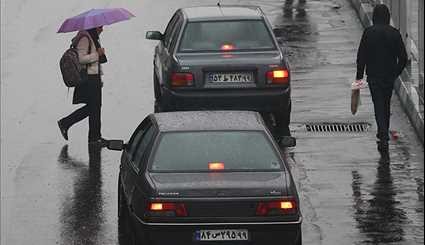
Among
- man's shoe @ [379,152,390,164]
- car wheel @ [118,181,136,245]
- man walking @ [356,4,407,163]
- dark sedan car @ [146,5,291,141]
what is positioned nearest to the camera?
car wheel @ [118,181,136,245]

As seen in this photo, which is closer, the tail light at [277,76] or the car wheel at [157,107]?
the tail light at [277,76]

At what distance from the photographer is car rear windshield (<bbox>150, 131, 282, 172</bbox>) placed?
47.1ft

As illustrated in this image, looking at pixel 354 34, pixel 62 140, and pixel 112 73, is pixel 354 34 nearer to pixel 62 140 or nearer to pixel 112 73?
pixel 112 73

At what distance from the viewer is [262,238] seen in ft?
45.4

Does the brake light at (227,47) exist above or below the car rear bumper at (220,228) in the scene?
below

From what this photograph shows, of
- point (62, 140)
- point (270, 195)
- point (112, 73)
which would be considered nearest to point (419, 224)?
point (270, 195)

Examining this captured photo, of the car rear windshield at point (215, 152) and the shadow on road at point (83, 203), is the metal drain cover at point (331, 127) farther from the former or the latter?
the car rear windshield at point (215, 152)

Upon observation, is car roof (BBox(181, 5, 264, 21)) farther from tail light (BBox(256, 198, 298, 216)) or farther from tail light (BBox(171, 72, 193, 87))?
tail light (BBox(256, 198, 298, 216))

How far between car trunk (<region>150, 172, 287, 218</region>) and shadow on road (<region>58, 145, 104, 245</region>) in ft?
6.26

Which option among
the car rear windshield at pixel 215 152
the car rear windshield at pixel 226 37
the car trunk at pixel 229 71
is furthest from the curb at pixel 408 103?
the car rear windshield at pixel 215 152

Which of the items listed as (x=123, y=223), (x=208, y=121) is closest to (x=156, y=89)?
(x=123, y=223)

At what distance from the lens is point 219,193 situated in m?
13.9

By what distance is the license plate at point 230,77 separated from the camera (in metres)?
20.4

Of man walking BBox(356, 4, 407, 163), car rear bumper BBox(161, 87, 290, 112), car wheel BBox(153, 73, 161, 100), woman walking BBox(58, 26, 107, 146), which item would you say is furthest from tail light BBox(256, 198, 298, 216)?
car wheel BBox(153, 73, 161, 100)
